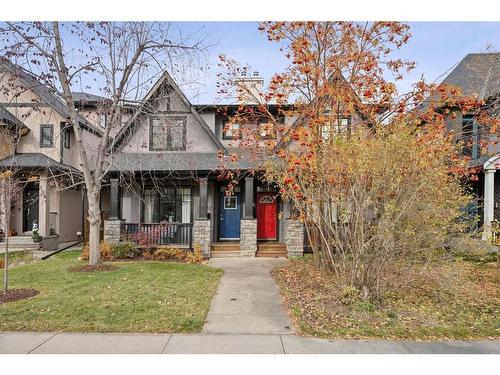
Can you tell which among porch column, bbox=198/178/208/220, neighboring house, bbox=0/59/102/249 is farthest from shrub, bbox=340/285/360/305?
neighboring house, bbox=0/59/102/249

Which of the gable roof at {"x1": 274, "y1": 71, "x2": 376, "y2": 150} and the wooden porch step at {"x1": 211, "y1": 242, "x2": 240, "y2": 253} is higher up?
the gable roof at {"x1": 274, "y1": 71, "x2": 376, "y2": 150}

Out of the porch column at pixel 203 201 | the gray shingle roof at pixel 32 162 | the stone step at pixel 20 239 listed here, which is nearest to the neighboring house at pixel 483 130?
the porch column at pixel 203 201

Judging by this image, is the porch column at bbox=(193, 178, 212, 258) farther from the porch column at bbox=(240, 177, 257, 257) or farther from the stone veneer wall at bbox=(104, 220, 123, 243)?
the stone veneer wall at bbox=(104, 220, 123, 243)

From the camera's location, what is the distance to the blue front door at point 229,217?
15.4 m

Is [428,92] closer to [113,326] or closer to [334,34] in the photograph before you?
[334,34]

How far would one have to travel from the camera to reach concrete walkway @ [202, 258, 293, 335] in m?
5.57

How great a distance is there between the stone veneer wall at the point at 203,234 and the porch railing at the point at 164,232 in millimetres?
345

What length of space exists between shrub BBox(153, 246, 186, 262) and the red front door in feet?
13.4

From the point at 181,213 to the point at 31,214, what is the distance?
716 cm

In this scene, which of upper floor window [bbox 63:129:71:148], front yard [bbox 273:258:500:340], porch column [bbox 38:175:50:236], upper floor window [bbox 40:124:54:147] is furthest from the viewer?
upper floor window [bbox 63:129:71:148]

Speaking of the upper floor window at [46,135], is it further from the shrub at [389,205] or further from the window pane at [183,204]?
the shrub at [389,205]

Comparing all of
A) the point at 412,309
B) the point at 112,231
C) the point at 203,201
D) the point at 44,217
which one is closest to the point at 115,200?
the point at 112,231

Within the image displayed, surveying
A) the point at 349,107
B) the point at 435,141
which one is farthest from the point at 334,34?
the point at 435,141

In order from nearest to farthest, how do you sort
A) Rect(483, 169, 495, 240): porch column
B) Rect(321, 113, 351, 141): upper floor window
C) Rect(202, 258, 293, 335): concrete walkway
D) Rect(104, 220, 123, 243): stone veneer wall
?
Rect(202, 258, 293, 335): concrete walkway → Rect(321, 113, 351, 141): upper floor window → Rect(483, 169, 495, 240): porch column → Rect(104, 220, 123, 243): stone veneer wall
